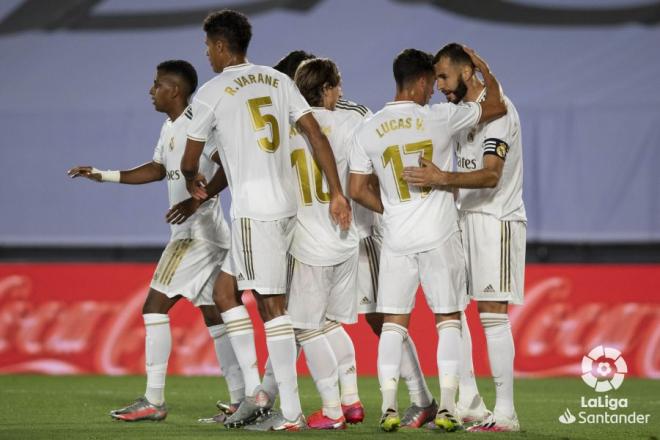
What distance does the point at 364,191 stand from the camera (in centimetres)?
640

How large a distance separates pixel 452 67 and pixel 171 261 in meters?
1.99

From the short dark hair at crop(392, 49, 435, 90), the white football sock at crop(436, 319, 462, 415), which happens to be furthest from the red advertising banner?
the short dark hair at crop(392, 49, 435, 90)

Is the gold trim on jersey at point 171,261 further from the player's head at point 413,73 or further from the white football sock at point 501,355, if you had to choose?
the white football sock at point 501,355

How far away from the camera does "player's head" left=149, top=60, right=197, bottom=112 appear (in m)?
7.12

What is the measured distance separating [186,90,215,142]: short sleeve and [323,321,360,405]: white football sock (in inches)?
51.2

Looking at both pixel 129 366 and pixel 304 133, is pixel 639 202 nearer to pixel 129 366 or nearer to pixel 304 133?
pixel 129 366

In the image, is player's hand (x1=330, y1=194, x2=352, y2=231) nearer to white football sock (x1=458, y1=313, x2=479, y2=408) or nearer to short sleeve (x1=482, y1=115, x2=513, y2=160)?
short sleeve (x1=482, y1=115, x2=513, y2=160)

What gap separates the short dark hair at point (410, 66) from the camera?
20.6 ft

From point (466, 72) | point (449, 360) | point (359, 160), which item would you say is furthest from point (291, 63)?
point (449, 360)

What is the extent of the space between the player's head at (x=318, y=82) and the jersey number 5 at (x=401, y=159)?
619mm

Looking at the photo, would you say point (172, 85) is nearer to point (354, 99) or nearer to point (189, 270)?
point (189, 270)

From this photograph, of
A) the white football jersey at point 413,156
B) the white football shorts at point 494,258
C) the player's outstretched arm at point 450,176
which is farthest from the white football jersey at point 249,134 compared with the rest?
the white football shorts at point 494,258

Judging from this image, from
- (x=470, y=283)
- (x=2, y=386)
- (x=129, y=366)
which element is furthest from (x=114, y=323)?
(x=470, y=283)

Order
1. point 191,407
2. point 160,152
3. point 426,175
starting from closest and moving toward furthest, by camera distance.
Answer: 1. point 426,175
2. point 160,152
3. point 191,407
